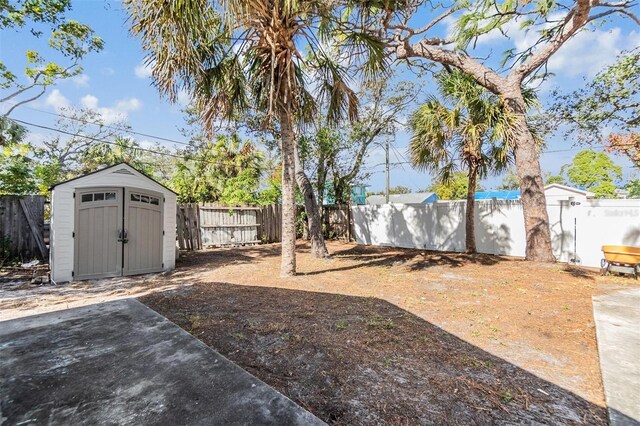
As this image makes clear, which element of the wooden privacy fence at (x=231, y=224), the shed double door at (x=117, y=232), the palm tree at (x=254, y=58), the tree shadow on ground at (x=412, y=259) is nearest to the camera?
the palm tree at (x=254, y=58)

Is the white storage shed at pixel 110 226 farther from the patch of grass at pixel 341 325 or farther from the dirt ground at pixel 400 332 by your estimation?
the patch of grass at pixel 341 325

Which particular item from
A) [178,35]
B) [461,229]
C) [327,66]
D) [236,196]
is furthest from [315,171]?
[178,35]

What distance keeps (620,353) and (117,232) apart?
28.0ft

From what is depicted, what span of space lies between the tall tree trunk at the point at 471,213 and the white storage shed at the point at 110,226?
325 inches

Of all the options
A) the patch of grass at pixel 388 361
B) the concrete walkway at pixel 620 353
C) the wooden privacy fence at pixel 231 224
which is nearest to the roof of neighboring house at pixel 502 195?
the wooden privacy fence at pixel 231 224

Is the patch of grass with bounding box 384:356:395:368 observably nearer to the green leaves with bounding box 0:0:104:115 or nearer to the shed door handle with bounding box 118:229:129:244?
the shed door handle with bounding box 118:229:129:244

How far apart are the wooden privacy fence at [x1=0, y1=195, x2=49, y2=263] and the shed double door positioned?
2.96 metres

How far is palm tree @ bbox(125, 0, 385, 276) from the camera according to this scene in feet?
14.5

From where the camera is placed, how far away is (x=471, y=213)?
30.2 feet

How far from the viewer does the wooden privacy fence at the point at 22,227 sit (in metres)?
7.80

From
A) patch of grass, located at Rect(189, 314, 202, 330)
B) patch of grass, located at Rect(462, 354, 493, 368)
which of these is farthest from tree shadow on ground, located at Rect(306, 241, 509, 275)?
patch of grass, located at Rect(462, 354, 493, 368)

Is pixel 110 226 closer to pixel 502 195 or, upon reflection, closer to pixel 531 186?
pixel 531 186

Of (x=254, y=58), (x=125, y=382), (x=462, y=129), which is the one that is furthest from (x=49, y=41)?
(x=462, y=129)

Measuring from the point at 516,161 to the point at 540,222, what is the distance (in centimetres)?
168
